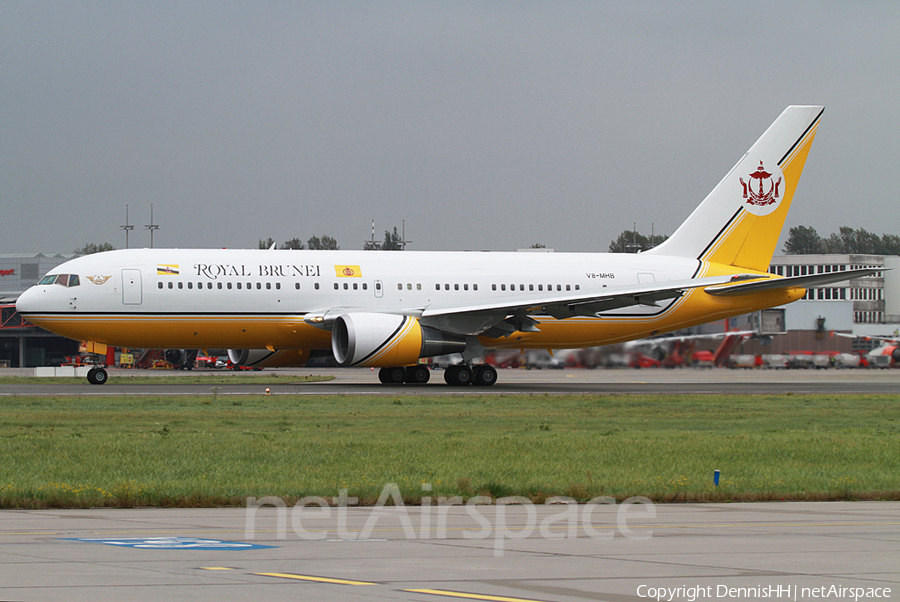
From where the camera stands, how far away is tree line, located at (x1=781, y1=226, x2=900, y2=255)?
6781 inches

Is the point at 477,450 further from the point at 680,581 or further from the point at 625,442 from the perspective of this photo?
the point at 680,581

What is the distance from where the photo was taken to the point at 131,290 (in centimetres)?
3331

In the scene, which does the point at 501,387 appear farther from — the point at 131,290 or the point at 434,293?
the point at 131,290

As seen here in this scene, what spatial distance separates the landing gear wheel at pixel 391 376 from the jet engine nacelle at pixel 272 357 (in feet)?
9.53

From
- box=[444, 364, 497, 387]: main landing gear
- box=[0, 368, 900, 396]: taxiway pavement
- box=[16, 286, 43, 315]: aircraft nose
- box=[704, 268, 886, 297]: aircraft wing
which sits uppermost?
box=[704, 268, 886, 297]: aircraft wing

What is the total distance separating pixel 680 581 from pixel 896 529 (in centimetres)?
387

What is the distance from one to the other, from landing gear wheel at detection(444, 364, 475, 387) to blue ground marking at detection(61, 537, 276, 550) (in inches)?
1086

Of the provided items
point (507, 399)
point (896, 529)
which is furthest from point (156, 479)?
point (507, 399)

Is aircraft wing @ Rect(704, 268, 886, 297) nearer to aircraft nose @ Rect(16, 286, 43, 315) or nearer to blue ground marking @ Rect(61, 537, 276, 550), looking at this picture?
aircraft nose @ Rect(16, 286, 43, 315)

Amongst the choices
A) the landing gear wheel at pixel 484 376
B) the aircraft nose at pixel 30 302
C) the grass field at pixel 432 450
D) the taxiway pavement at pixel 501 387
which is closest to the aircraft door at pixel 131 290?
the aircraft nose at pixel 30 302

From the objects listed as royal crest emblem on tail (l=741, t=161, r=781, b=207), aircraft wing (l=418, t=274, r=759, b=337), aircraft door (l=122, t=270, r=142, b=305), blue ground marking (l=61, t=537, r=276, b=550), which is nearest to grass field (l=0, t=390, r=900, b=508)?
blue ground marking (l=61, t=537, r=276, b=550)

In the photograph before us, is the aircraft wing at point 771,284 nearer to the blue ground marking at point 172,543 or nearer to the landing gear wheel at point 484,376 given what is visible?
the landing gear wheel at point 484,376

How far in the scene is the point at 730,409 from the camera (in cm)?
2738

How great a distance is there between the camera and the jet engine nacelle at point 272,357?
122 feet
